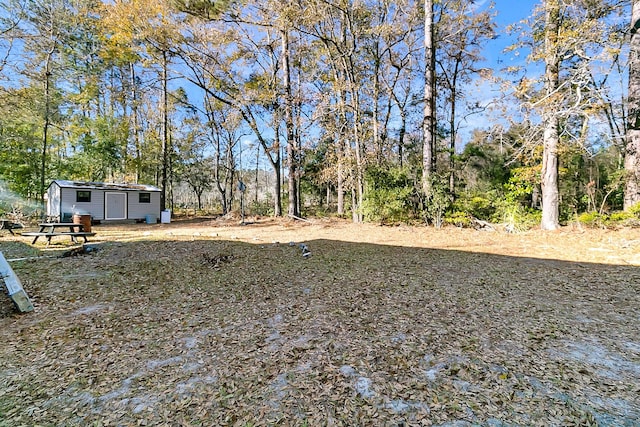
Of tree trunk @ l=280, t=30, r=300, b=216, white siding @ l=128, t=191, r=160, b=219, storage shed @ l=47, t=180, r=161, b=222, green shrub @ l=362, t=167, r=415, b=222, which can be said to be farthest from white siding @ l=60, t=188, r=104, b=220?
green shrub @ l=362, t=167, r=415, b=222

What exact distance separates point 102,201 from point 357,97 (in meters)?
12.1

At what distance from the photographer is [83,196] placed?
1312 centimetres

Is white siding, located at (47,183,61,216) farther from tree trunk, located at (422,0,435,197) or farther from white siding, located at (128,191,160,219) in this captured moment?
tree trunk, located at (422,0,435,197)

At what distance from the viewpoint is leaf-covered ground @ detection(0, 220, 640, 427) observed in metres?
1.64

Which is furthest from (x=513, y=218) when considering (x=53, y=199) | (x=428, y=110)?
(x=53, y=199)

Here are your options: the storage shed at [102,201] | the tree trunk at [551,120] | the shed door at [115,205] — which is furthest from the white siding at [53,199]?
the tree trunk at [551,120]

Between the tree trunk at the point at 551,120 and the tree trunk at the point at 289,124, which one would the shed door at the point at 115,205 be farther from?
the tree trunk at the point at 551,120

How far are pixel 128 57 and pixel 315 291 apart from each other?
14.3 m

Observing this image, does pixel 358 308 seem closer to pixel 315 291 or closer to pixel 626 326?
pixel 315 291

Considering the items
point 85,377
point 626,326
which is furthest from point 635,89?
point 85,377

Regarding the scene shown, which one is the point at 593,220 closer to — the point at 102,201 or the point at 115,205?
the point at 115,205

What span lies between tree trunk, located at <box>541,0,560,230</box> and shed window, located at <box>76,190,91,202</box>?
1656cm

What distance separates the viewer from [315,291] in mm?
3680

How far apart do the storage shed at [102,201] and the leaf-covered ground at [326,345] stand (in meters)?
10.1
